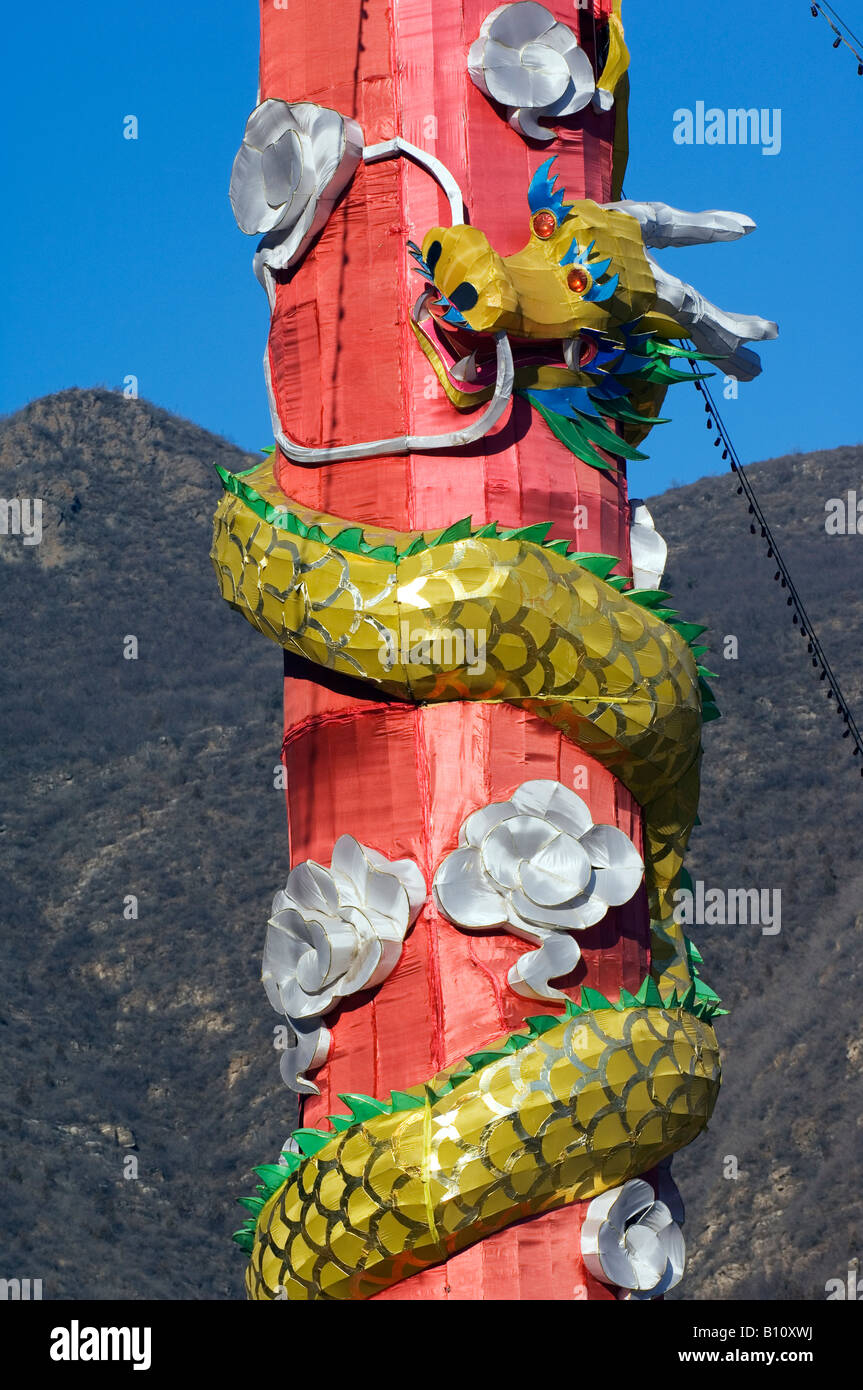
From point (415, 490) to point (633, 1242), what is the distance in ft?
8.98

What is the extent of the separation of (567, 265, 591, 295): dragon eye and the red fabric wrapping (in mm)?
286

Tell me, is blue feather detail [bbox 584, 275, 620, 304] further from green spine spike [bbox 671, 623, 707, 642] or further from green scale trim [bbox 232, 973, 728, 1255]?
green scale trim [bbox 232, 973, 728, 1255]

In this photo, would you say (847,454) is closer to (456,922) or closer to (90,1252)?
(90,1252)

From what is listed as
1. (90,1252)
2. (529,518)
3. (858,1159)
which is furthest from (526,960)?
(858,1159)

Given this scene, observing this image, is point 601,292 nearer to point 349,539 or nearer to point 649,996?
point 349,539

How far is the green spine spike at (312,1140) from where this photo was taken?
7.70 metres

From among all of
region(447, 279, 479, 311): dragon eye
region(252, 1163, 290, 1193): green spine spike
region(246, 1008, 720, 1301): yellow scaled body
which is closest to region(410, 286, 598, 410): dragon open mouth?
region(447, 279, 479, 311): dragon eye

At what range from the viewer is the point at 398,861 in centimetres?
779

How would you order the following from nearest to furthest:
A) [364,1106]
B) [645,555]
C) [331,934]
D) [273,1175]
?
[364,1106]
[331,934]
[273,1175]
[645,555]

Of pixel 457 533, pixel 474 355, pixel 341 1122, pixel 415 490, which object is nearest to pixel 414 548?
pixel 457 533

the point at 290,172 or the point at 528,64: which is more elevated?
the point at 528,64

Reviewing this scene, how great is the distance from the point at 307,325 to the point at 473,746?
5.97 ft

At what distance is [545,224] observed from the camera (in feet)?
27.0

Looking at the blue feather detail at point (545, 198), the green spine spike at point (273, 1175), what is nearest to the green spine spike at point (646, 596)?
the blue feather detail at point (545, 198)
